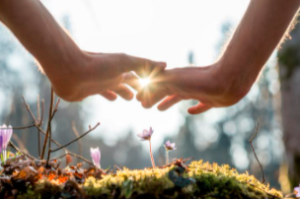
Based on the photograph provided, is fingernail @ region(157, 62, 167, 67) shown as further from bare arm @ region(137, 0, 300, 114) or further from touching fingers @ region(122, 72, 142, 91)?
touching fingers @ region(122, 72, 142, 91)

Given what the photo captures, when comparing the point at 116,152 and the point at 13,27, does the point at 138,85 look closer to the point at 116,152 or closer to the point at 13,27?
the point at 13,27

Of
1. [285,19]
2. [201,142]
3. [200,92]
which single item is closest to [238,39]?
[285,19]

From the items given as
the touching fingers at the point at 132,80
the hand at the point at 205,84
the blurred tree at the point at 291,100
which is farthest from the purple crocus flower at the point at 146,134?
the blurred tree at the point at 291,100

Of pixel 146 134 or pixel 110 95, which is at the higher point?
pixel 110 95

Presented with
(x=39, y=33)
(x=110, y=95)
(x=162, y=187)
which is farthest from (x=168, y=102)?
(x=162, y=187)

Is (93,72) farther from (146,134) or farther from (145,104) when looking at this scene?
(145,104)

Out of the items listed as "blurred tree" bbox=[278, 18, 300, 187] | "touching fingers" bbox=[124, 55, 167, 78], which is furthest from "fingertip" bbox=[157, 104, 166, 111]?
"blurred tree" bbox=[278, 18, 300, 187]

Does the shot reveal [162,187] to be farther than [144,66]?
No

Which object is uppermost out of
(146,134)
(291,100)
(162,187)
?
(291,100)
